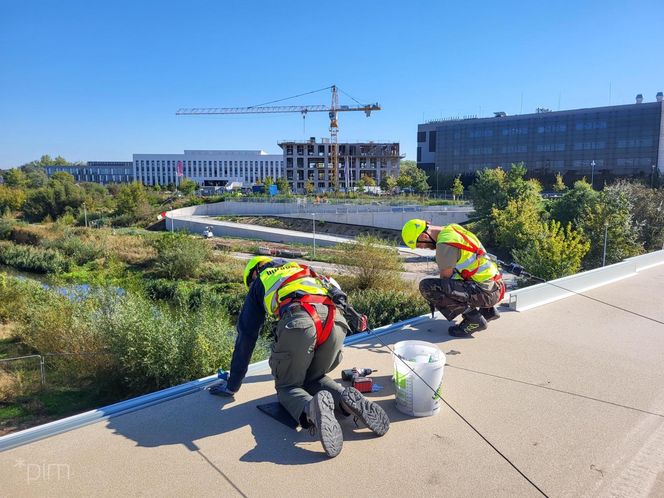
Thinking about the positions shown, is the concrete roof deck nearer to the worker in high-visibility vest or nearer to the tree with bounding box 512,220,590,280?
the worker in high-visibility vest

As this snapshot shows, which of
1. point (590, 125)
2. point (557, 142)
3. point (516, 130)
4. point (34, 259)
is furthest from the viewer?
point (516, 130)

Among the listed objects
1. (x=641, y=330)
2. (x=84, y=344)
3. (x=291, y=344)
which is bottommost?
(x=84, y=344)


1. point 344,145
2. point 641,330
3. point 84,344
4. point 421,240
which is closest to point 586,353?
point 641,330

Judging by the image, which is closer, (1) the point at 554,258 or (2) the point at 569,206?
(1) the point at 554,258

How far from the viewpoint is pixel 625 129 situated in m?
72.2

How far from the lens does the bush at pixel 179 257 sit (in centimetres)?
2812

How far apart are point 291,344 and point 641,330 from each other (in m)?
4.94

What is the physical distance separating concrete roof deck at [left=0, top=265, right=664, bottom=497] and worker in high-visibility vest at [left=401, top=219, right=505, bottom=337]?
903 millimetres

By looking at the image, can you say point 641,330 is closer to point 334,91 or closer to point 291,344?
point 291,344

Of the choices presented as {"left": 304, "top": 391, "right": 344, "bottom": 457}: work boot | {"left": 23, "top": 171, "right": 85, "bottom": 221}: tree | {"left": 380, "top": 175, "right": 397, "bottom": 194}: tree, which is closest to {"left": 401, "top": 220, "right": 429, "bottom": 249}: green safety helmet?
{"left": 304, "top": 391, "right": 344, "bottom": 457}: work boot

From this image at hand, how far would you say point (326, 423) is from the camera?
3287mm

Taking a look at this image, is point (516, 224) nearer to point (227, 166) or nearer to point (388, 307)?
point (388, 307)

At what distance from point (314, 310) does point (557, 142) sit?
84.9 m

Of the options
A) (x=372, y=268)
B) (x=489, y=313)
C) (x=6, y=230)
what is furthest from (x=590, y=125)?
(x=489, y=313)
